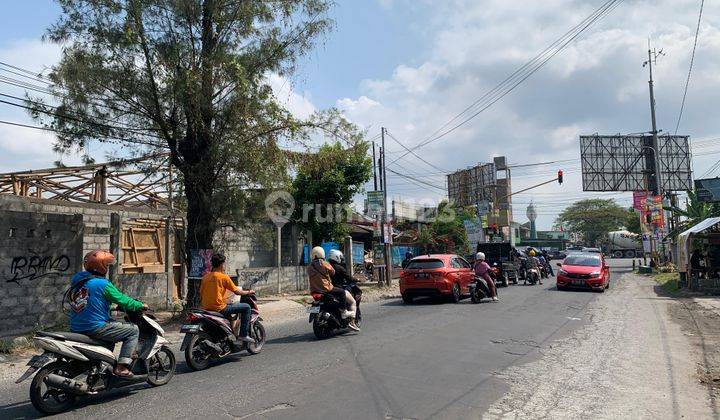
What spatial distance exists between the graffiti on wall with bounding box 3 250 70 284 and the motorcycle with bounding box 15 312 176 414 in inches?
213

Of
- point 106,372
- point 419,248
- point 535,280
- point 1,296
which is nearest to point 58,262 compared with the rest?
point 1,296

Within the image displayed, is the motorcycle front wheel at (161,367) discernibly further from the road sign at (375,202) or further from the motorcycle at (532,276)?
the motorcycle at (532,276)

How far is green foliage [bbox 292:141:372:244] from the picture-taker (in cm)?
2381

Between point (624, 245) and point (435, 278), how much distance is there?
66621mm

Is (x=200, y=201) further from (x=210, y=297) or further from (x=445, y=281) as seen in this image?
(x=445, y=281)

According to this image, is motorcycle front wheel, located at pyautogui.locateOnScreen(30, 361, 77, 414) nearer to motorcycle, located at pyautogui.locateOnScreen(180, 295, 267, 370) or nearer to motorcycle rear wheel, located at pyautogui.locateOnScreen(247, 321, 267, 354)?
motorcycle, located at pyautogui.locateOnScreen(180, 295, 267, 370)

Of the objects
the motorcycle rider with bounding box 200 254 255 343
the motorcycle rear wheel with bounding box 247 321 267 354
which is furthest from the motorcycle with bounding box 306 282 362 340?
the motorcycle rider with bounding box 200 254 255 343

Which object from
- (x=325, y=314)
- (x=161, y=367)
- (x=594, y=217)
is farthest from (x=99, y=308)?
(x=594, y=217)

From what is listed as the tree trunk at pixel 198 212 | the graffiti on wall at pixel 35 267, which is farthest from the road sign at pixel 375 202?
the graffiti on wall at pixel 35 267

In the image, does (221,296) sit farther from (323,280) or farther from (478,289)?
(478,289)

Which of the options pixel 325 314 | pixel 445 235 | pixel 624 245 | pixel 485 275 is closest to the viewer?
pixel 325 314

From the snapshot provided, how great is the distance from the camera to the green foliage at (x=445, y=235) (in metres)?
37.1

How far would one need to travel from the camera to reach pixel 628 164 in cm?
4244

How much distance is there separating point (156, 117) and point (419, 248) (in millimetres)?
26158
